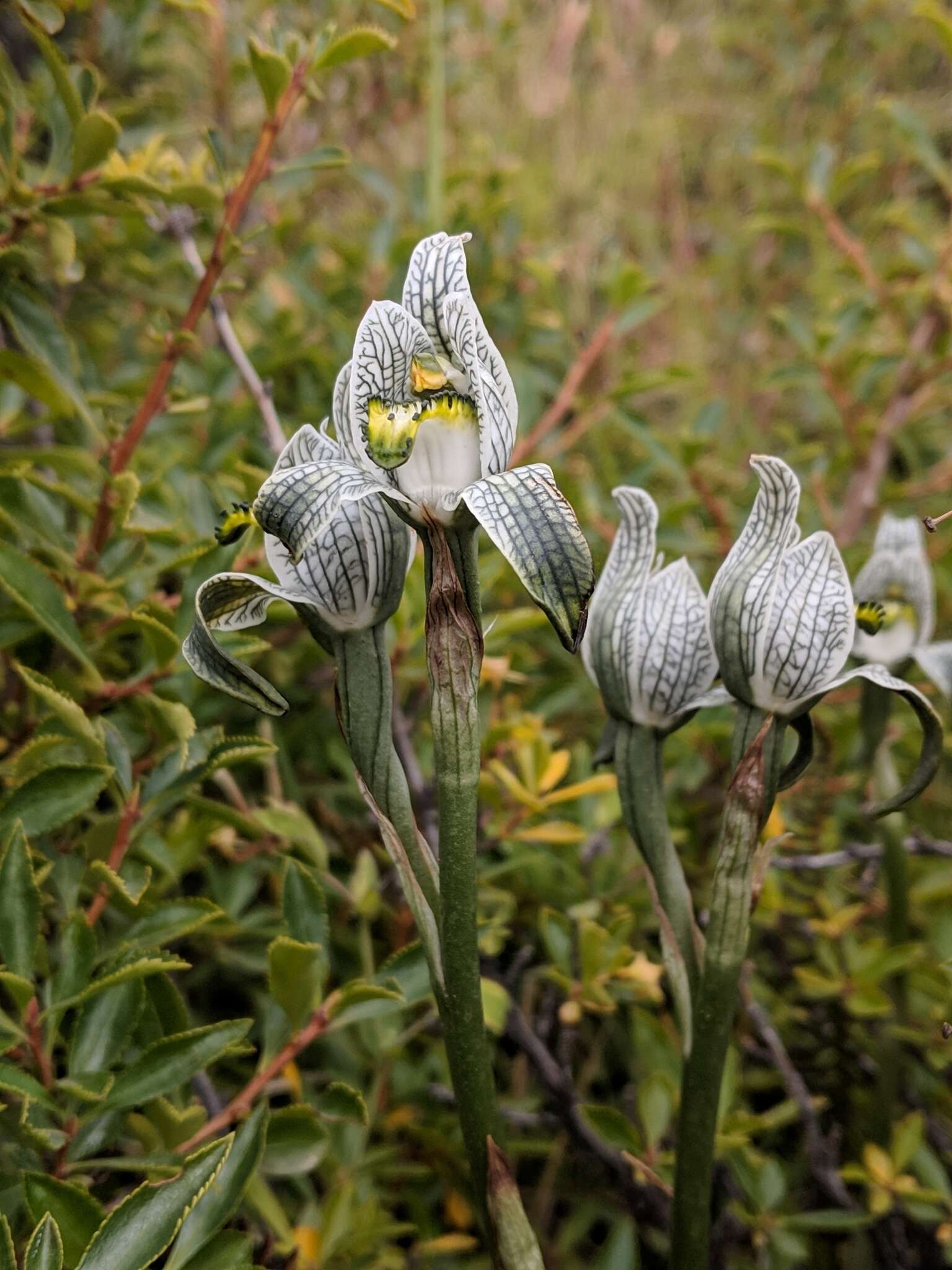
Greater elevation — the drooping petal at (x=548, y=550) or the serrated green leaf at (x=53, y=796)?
the drooping petal at (x=548, y=550)

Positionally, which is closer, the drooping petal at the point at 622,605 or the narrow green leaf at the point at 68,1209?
the narrow green leaf at the point at 68,1209

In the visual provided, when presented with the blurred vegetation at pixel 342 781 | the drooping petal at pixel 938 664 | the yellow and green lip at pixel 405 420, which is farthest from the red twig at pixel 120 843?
the drooping petal at pixel 938 664

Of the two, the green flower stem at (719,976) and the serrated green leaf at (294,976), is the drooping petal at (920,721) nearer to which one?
the green flower stem at (719,976)

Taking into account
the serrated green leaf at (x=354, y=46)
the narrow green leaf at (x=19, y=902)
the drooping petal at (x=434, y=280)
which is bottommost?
the narrow green leaf at (x=19, y=902)

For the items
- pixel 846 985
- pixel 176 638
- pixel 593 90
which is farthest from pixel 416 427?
pixel 593 90

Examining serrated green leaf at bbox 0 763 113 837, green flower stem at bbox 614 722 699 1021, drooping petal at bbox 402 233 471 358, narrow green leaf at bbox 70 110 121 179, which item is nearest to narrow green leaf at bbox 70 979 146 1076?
serrated green leaf at bbox 0 763 113 837

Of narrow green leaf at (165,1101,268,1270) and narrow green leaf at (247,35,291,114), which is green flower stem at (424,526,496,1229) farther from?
narrow green leaf at (247,35,291,114)

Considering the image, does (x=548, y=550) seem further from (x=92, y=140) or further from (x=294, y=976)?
(x=92, y=140)

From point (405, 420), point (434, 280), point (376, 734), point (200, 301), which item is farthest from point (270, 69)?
point (376, 734)
